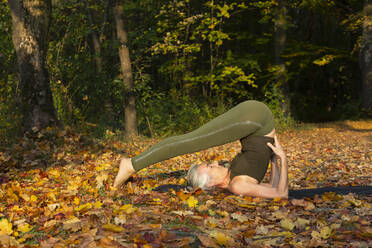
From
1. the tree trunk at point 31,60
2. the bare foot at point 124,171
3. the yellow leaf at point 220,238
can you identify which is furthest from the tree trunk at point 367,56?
the yellow leaf at point 220,238

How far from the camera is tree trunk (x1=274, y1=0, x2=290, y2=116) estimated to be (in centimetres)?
1430

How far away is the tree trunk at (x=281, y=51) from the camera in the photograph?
14296 millimetres

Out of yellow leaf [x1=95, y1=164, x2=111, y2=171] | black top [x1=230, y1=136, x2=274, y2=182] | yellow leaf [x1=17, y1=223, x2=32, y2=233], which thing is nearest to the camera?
yellow leaf [x1=17, y1=223, x2=32, y2=233]

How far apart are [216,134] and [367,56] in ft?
44.8

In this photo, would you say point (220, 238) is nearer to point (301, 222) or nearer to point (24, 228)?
point (301, 222)

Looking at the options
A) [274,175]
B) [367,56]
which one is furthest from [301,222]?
[367,56]

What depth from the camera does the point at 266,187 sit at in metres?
3.98

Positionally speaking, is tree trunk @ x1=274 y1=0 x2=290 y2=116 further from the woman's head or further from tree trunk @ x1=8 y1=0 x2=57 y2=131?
the woman's head

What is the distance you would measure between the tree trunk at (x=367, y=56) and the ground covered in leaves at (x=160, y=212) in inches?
403

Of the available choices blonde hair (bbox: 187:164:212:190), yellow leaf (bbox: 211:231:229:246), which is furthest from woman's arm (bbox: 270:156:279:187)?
yellow leaf (bbox: 211:231:229:246)

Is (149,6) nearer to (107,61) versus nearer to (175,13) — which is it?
(175,13)

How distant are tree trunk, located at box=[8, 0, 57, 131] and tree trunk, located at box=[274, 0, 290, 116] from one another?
848 cm

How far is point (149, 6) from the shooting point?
597 inches

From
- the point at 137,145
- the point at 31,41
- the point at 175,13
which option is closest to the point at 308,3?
the point at 175,13
